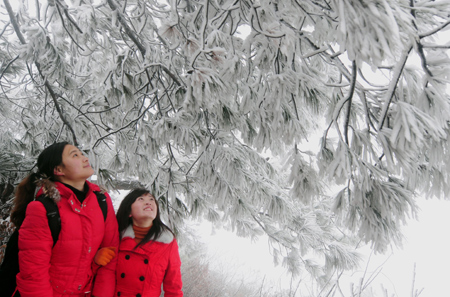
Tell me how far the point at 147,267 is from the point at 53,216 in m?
0.53

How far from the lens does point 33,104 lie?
3.11m

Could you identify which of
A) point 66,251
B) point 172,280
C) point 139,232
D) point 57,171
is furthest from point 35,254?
point 172,280

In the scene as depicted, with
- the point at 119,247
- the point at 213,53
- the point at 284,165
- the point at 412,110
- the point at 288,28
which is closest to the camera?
the point at 412,110

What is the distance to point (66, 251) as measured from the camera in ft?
4.02

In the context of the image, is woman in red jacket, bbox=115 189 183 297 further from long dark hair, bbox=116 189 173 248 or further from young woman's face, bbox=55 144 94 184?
young woman's face, bbox=55 144 94 184

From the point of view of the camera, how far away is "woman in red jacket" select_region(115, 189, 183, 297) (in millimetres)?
1430

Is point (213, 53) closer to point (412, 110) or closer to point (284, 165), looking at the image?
point (284, 165)

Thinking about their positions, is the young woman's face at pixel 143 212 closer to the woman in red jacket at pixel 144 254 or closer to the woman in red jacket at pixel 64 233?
the woman in red jacket at pixel 144 254

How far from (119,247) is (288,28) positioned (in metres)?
1.33

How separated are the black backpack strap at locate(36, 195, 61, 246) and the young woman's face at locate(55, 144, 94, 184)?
18 centimetres

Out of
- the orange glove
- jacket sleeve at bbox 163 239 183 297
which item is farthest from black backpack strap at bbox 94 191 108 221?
jacket sleeve at bbox 163 239 183 297

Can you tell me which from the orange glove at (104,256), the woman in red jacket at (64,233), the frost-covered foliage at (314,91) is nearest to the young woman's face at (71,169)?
the woman in red jacket at (64,233)

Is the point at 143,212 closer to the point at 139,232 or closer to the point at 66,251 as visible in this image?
the point at 139,232

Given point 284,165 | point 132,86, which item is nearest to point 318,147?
point 284,165
